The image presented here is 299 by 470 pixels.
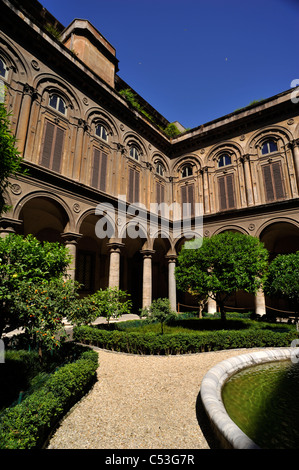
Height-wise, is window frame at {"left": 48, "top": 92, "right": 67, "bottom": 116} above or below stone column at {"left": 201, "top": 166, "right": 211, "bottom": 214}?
above

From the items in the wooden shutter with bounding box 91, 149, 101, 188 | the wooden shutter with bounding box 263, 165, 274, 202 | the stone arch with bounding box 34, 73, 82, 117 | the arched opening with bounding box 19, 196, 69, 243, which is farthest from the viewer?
the wooden shutter with bounding box 263, 165, 274, 202

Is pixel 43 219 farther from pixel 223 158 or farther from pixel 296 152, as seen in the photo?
pixel 296 152

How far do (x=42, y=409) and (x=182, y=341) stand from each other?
573 centimetres

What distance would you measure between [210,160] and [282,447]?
19968 mm

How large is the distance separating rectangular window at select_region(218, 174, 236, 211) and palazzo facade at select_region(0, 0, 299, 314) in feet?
0.27

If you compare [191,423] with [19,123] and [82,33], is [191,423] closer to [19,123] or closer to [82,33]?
[19,123]

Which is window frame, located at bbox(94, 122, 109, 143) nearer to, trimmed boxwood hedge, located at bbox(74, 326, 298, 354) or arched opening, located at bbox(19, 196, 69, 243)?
arched opening, located at bbox(19, 196, 69, 243)

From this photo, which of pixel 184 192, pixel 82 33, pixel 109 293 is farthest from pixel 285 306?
pixel 82 33

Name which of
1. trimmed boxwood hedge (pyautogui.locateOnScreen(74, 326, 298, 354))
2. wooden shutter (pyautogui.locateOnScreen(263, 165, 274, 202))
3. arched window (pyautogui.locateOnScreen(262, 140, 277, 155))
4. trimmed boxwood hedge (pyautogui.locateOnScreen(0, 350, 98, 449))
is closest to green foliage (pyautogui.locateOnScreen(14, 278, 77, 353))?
trimmed boxwood hedge (pyautogui.locateOnScreen(0, 350, 98, 449))

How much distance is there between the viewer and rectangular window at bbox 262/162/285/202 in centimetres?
1733

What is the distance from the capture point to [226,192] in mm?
19438

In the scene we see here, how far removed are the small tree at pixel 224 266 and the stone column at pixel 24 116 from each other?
1019 centimetres

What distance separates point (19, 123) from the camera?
12.2m

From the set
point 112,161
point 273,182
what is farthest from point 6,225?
point 273,182
